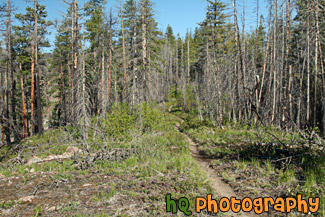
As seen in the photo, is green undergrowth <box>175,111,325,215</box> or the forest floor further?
green undergrowth <box>175,111,325,215</box>

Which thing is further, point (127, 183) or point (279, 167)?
point (279, 167)

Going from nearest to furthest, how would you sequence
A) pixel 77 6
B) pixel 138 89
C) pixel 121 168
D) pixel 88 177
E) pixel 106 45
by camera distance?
pixel 88 177, pixel 121 168, pixel 77 6, pixel 138 89, pixel 106 45

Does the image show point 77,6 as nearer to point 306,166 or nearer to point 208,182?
point 208,182

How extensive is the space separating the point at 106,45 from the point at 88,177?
19039 mm

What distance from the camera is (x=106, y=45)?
23.0 metres

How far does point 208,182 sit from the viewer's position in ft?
20.9

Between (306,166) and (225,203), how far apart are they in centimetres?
293

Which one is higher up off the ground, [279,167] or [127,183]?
[279,167]

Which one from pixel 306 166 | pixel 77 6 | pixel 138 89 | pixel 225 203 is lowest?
pixel 225 203

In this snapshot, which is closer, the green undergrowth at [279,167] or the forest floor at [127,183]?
the forest floor at [127,183]

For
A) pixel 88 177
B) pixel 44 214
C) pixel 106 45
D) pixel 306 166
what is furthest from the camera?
pixel 106 45

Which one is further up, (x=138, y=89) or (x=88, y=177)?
(x=138, y=89)

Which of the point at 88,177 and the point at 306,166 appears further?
the point at 88,177

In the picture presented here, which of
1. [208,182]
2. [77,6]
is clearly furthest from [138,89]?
[208,182]
